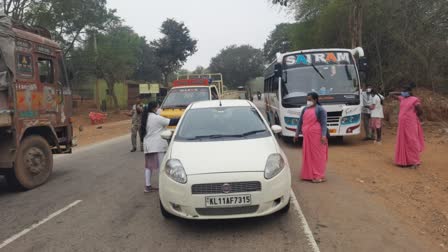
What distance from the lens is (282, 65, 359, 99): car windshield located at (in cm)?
1217

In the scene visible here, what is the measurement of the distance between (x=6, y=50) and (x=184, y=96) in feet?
21.0

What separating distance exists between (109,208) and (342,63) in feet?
28.4

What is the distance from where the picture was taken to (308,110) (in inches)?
300

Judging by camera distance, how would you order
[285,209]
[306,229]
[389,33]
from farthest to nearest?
[389,33] → [285,209] → [306,229]

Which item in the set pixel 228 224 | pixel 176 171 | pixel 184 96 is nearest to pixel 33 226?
pixel 176 171

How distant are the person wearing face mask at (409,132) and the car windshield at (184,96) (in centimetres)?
633

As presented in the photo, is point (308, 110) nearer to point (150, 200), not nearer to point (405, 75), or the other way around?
point (150, 200)

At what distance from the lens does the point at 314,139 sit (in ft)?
24.8

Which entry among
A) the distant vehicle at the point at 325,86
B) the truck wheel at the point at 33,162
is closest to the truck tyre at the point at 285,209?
the truck wheel at the point at 33,162

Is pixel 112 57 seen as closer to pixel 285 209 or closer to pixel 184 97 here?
pixel 184 97

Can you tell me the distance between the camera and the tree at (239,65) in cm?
9031

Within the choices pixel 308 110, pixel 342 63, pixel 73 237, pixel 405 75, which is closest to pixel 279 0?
pixel 405 75

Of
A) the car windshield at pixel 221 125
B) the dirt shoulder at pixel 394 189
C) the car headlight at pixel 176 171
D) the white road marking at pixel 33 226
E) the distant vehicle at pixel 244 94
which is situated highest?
the distant vehicle at pixel 244 94

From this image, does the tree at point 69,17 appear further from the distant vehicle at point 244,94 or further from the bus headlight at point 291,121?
the bus headlight at point 291,121
